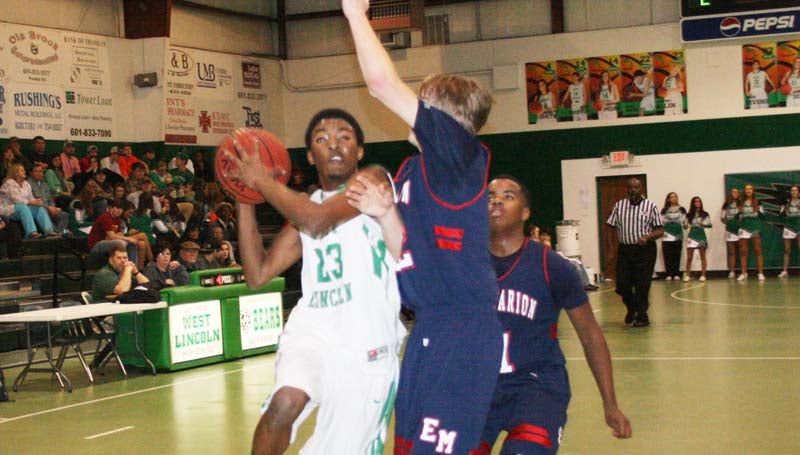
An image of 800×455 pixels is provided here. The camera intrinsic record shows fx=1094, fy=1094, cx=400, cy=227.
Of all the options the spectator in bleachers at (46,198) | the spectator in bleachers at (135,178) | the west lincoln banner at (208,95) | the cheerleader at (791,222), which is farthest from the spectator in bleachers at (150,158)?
the cheerleader at (791,222)

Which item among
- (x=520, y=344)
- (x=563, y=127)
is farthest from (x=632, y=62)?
(x=520, y=344)

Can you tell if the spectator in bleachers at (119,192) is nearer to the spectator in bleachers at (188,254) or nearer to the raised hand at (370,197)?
the spectator in bleachers at (188,254)

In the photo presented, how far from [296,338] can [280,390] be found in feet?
0.78

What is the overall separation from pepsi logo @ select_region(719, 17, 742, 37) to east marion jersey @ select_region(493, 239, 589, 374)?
63.1 ft

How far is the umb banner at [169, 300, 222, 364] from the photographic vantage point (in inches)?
506

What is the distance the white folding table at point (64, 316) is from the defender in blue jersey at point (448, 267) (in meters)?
8.28

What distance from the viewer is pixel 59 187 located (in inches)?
737

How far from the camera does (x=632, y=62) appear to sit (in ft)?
85.3

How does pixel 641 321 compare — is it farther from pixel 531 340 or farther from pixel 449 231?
pixel 449 231

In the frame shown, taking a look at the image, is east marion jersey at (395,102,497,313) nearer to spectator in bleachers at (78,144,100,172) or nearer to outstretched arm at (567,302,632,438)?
outstretched arm at (567,302,632,438)

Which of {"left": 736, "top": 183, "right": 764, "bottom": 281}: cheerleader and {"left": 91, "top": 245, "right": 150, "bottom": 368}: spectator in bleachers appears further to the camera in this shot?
{"left": 736, "top": 183, "right": 764, "bottom": 281}: cheerleader

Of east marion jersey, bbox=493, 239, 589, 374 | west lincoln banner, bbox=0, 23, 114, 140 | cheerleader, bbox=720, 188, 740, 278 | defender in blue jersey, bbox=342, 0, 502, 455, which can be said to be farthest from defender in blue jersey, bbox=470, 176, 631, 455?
cheerleader, bbox=720, 188, 740, 278

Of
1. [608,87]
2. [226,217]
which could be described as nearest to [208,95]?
[226,217]

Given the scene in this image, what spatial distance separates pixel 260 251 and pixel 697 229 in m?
21.5
